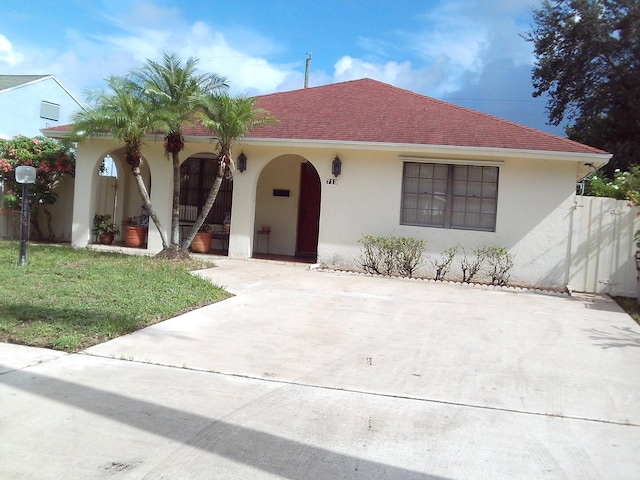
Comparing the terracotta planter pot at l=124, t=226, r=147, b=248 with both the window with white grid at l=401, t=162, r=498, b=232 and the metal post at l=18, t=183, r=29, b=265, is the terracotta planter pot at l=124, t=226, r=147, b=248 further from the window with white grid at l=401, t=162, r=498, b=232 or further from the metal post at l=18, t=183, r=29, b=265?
the window with white grid at l=401, t=162, r=498, b=232

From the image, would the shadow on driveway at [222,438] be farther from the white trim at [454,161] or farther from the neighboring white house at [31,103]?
the neighboring white house at [31,103]

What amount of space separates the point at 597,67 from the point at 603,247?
18078 millimetres

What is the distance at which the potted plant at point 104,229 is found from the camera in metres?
14.9

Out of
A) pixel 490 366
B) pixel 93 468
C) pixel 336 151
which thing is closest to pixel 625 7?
pixel 336 151

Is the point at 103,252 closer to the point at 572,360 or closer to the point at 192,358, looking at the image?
the point at 192,358

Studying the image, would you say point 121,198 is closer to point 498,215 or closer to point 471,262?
point 471,262

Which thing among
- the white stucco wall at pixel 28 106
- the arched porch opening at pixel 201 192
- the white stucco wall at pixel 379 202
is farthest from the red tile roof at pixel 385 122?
the white stucco wall at pixel 28 106

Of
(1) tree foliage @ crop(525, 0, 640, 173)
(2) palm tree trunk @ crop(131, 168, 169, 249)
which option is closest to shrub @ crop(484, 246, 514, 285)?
(2) palm tree trunk @ crop(131, 168, 169, 249)

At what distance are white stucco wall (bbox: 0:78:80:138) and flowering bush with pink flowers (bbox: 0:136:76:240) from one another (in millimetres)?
8995

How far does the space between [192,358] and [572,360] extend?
428 centimetres

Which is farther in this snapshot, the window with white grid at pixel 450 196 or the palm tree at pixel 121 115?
the window with white grid at pixel 450 196

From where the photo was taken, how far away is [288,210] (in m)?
15.5

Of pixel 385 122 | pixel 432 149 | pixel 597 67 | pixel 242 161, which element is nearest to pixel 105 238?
pixel 242 161

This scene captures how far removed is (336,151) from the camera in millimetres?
13172
